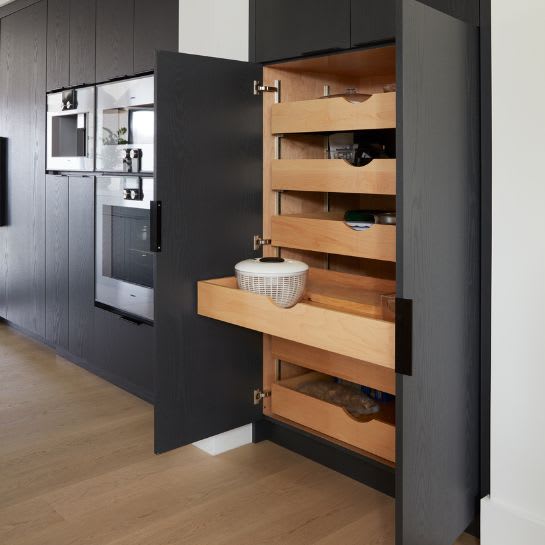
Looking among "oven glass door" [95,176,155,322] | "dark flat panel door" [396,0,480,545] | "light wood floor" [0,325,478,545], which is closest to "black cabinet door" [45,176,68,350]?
"oven glass door" [95,176,155,322]

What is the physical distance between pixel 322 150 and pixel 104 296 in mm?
1426

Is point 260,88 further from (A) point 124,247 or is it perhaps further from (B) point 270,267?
(A) point 124,247

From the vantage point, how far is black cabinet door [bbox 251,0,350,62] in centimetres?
236

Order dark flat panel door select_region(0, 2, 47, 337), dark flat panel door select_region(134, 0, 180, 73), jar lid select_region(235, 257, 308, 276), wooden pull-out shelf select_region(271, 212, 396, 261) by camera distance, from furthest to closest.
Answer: dark flat panel door select_region(0, 2, 47, 337)
dark flat panel door select_region(134, 0, 180, 73)
jar lid select_region(235, 257, 308, 276)
wooden pull-out shelf select_region(271, 212, 396, 261)

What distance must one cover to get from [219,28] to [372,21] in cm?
78

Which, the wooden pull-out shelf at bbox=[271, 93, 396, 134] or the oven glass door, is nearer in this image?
the wooden pull-out shelf at bbox=[271, 93, 396, 134]

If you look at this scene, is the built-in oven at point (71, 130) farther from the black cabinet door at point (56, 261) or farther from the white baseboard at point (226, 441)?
the white baseboard at point (226, 441)

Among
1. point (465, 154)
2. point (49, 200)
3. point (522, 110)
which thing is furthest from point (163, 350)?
point (49, 200)

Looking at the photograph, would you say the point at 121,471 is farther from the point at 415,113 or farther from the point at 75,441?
the point at 415,113

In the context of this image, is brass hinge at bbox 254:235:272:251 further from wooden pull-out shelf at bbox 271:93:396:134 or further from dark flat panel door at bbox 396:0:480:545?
dark flat panel door at bbox 396:0:480:545

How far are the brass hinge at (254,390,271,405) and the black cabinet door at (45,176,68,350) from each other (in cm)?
167

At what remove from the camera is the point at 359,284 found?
2.65 meters

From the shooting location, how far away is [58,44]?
4.04m

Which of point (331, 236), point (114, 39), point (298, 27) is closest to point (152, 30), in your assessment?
point (114, 39)
